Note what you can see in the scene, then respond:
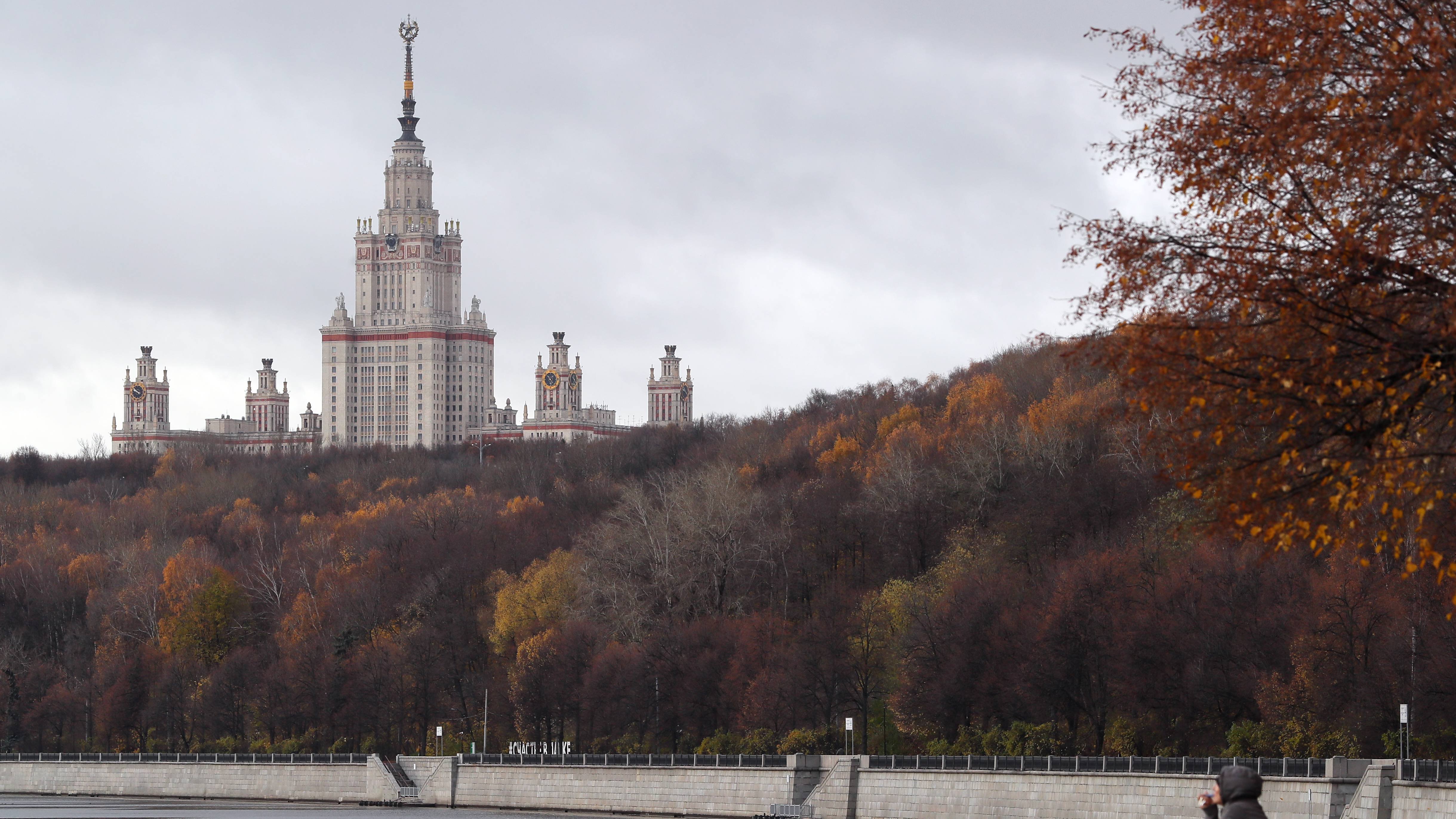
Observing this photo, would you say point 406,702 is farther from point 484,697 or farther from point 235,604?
point 235,604

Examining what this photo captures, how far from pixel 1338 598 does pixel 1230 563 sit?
6967 mm

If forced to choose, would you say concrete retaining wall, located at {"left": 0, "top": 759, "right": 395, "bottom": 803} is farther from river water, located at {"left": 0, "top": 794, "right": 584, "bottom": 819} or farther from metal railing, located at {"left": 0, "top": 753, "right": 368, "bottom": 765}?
river water, located at {"left": 0, "top": 794, "right": 584, "bottom": 819}

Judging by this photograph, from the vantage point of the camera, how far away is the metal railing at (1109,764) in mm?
52688

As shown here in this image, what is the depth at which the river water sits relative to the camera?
75688 mm

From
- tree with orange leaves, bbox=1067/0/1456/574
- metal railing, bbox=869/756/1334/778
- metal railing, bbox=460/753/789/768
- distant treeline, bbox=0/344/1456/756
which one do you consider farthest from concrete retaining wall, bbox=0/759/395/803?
tree with orange leaves, bbox=1067/0/1456/574

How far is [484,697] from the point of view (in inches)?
3659

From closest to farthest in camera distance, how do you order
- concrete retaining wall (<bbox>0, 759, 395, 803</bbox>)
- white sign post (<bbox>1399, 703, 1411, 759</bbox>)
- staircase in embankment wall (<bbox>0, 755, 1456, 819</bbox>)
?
staircase in embankment wall (<bbox>0, 755, 1456, 819</bbox>), white sign post (<bbox>1399, 703, 1411, 759</bbox>), concrete retaining wall (<bbox>0, 759, 395, 803</bbox>)

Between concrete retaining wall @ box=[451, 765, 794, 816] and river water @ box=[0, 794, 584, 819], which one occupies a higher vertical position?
concrete retaining wall @ box=[451, 765, 794, 816]

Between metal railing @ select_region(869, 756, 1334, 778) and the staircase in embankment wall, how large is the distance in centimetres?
35

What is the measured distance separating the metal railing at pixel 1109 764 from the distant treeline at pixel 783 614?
3.61 m

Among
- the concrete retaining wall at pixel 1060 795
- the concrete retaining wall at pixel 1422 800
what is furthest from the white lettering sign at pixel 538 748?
the concrete retaining wall at pixel 1422 800

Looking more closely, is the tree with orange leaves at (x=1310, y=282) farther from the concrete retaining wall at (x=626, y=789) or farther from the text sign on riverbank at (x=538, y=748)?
the text sign on riverbank at (x=538, y=748)

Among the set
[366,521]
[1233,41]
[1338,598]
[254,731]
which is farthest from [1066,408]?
[1233,41]

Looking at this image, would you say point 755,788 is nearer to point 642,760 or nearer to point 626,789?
point 626,789
